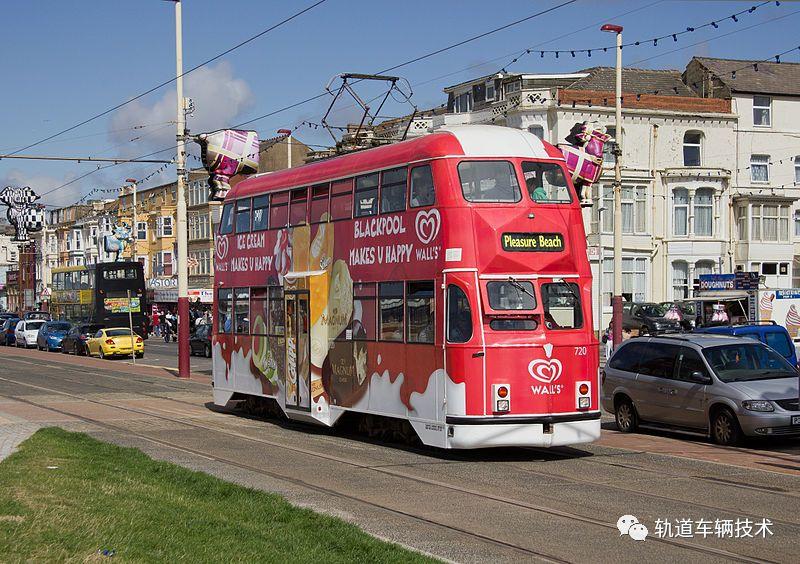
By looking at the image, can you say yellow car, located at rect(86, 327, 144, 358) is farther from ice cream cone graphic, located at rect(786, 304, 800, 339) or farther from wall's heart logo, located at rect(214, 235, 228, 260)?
ice cream cone graphic, located at rect(786, 304, 800, 339)

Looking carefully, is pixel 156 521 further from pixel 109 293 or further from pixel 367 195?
pixel 109 293

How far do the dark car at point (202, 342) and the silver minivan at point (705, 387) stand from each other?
30.0 m

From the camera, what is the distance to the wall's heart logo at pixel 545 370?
15.5 m

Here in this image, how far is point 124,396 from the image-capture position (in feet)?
90.6

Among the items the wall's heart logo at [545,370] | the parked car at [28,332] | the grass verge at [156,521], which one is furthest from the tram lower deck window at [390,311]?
the parked car at [28,332]

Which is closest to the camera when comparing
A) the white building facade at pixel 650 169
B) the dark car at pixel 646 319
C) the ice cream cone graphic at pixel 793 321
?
the ice cream cone graphic at pixel 793 321

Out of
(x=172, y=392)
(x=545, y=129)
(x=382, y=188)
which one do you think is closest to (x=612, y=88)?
(x=545, y=129)

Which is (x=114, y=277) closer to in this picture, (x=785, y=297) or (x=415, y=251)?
(x=785, y=297)

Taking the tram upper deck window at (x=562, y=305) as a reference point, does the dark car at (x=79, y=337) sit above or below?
below

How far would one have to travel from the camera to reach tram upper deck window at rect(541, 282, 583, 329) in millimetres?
15797

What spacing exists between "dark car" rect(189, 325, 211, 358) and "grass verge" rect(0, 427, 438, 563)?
34.9m

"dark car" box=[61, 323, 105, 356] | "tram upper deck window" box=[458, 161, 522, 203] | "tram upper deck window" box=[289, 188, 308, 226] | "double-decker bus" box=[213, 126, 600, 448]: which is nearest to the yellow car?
"dark car" box=[61, 323, 105, 356]

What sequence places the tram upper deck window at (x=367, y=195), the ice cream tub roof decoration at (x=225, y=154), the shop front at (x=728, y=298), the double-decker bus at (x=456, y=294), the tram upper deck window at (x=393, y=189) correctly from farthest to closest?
the shop front at (x=728, y=298) → the ice cream tub roof decoration at (x=225, y=154) → the tram upper deck window at (x=367, y=195) → the tram upper deck window at (x=393, y=189) → the double-decker bus at (x=456, y=294)

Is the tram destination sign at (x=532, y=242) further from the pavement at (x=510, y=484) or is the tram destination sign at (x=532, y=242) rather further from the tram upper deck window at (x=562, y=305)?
the pavement at (x=510, y=484)
